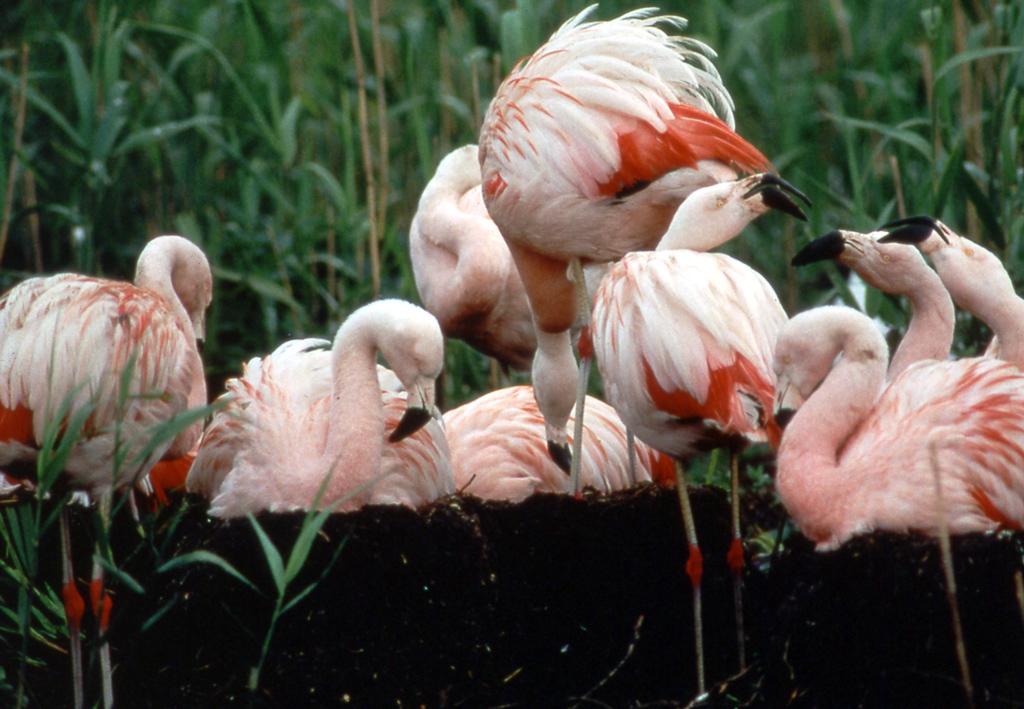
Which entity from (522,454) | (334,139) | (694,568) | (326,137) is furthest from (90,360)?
(326,137)

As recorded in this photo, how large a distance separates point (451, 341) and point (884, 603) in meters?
2.54

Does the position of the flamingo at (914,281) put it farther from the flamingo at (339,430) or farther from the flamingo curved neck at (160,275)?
the flamingo curved neck at (160,275)

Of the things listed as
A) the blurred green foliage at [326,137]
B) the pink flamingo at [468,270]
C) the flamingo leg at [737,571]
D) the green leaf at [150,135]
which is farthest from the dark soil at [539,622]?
the green leaf at [150,135]

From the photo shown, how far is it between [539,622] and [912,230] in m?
1.35

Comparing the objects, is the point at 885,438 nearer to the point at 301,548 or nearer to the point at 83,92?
the point at 301,548

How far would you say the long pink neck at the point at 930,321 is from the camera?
3.25 m

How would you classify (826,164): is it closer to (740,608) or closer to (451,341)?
(451,341)

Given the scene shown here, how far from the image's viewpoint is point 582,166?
3.29m

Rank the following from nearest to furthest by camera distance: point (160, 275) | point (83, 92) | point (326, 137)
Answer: point (160, 275) → point (83, 92) → point (326, 137)

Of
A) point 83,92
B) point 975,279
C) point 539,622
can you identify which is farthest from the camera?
point 83,92

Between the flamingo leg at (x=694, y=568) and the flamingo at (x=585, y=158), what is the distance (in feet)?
2.15

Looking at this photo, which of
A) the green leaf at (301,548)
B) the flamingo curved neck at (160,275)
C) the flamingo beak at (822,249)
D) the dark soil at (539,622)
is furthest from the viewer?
the flamingo curved neck at (160,275)

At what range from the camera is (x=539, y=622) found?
2.64m

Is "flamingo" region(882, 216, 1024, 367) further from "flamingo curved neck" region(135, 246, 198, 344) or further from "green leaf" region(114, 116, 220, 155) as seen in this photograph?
"green leaf" region(114, 116, 220, 155)
